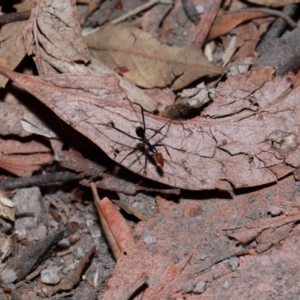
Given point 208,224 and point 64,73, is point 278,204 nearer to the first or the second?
point 208,224

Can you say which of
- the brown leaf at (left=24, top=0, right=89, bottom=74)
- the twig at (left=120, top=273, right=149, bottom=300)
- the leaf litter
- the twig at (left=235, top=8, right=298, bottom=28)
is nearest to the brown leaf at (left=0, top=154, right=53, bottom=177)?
the leaf litter

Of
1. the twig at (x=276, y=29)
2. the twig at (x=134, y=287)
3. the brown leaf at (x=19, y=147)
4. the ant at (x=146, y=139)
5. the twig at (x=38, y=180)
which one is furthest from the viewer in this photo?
the twig at (x=276, y=29)

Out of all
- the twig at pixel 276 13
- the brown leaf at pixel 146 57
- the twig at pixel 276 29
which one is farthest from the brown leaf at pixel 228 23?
the brown leaf at pixel 146 57

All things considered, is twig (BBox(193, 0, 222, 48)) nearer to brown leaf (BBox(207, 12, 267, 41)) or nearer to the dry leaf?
brown leaf (BBox(207, 12, 267, 41))

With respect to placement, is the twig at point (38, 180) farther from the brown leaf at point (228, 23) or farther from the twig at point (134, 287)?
the brown leaf at point (228, 23)

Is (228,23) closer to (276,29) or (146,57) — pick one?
(276,29)

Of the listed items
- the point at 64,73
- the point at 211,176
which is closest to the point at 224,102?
the point at 211,176

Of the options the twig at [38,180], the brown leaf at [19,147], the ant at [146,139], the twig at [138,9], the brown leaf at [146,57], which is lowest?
the twig at [38,180]

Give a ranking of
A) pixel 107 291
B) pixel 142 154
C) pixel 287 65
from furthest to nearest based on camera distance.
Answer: pixel 287 65 → pixel 142 154 → pixel 107 291
